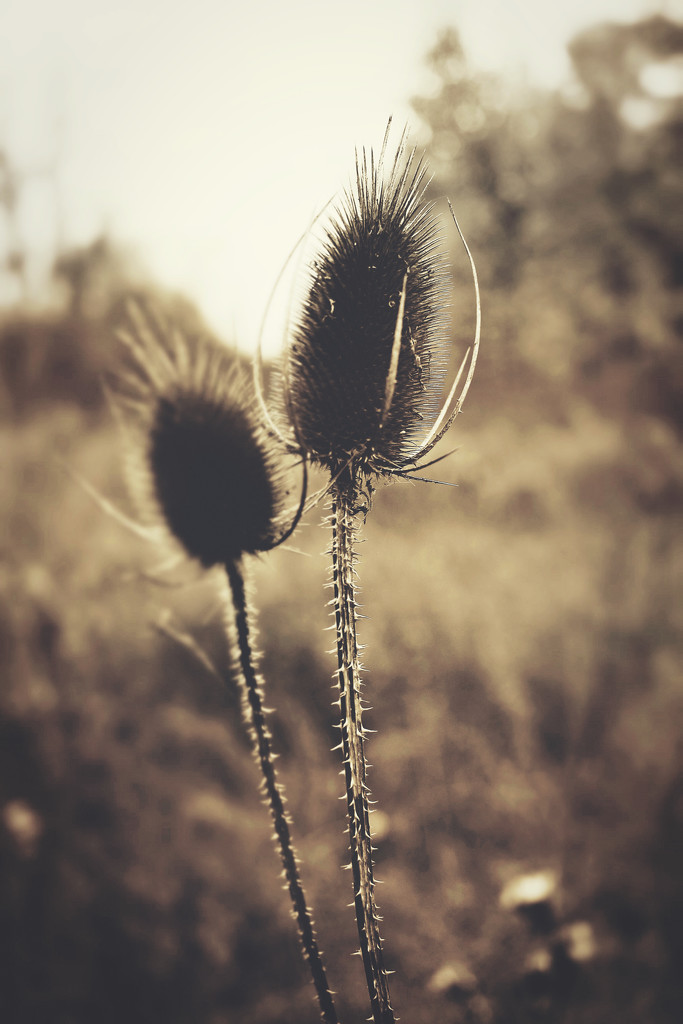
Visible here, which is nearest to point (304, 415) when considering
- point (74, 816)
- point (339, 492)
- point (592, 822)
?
point (339, 492)

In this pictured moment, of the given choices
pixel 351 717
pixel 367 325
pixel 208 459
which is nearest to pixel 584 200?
pixel 367 325

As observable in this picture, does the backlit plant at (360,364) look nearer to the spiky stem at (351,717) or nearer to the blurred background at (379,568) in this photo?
the spiky stem at (351,717)

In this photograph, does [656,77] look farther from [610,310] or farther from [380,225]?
[380,225]

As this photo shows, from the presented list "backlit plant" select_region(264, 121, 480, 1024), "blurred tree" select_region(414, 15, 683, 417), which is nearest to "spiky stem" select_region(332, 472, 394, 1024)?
"backlit plant" select_region(264, 121, 480, 1024)

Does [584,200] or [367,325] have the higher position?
[584,200]

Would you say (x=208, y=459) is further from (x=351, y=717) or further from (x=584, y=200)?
(x=584, y=200)

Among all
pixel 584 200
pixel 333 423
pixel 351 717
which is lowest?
pixel 351 717
